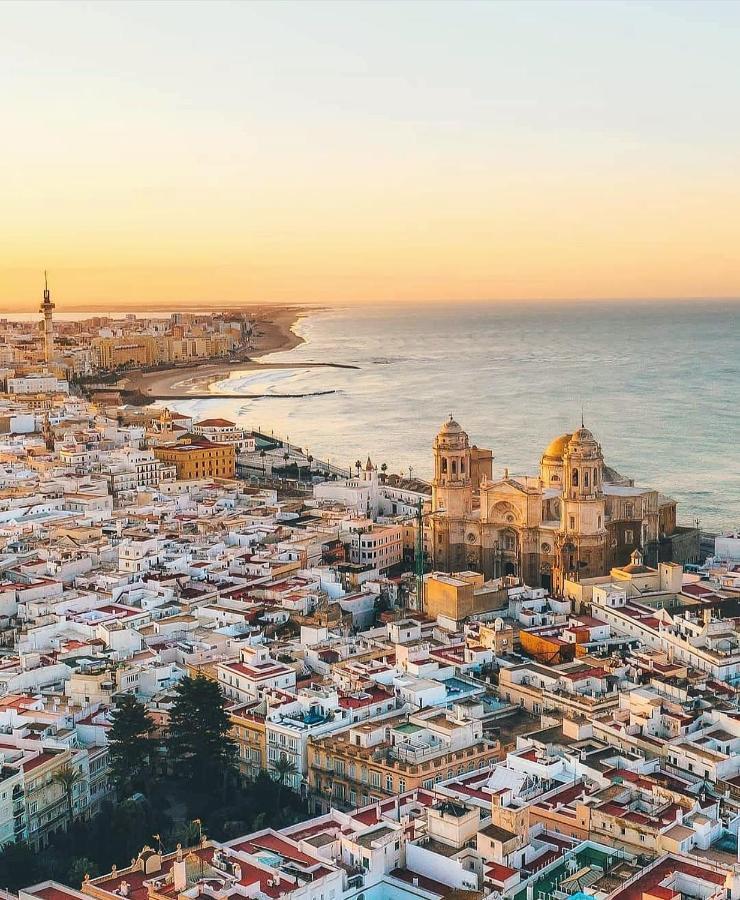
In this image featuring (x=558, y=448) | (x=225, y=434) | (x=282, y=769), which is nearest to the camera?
(x=282, y=769)

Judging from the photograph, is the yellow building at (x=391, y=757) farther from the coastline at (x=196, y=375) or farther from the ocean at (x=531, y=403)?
the coastline at (x=196, y=375)

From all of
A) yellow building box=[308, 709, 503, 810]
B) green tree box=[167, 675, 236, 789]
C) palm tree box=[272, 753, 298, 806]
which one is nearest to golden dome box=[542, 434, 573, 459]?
yellow building box=[308, 709, 503, 810]

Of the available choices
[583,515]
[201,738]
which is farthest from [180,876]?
[583,515]

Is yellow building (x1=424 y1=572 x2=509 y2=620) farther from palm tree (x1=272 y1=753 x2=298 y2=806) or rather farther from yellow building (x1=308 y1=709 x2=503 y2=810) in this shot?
palm tree (x1=272 y1=753 x2=298 y2=806)

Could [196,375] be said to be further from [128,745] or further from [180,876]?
[180,876]

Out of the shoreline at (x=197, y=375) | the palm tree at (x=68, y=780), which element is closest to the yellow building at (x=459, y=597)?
the palm tree at (x=68, y=780)
